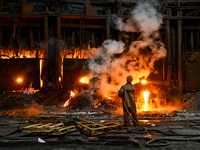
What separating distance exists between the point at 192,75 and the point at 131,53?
13.3 ft

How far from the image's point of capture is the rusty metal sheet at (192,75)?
12258 millimetres

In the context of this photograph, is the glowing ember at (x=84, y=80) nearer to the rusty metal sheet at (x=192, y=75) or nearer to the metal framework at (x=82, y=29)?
the metal framework at (x=82, y=29)

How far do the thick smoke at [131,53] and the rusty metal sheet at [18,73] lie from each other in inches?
126

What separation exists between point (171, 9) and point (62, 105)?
9114 millimetres

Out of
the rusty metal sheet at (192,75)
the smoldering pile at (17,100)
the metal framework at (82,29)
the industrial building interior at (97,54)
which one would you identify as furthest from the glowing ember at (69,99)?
the rusty metal sheet at (192,75)

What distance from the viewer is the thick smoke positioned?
38.0 feet

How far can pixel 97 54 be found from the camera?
12.0 metres

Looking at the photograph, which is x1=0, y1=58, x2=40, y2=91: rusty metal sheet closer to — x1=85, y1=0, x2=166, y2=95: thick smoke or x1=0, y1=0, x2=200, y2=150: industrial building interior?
x1=0, y1=0, x2=200, y2=150: industrial building interior

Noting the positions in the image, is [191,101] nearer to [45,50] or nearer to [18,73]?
[45,50]

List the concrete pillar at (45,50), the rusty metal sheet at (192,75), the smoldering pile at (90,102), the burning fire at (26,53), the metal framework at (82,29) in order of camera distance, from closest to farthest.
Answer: the smoldering pile at (90,102) < the burning fire at (26,53) < the concrete pillar at (45,50) < the metal framework at (82,29) < the rusty metal sheet at (192,75)

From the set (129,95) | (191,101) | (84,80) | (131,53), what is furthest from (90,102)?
(191,101)

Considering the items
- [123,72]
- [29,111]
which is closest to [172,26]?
[123,72]

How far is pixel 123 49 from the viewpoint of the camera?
12.3 meters

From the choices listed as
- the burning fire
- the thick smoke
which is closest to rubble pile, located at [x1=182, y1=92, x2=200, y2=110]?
the thick smoke
